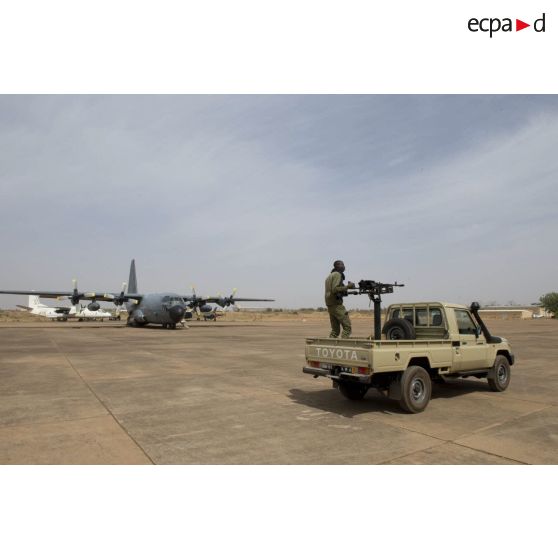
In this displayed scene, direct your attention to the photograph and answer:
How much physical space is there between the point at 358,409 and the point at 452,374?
212cm

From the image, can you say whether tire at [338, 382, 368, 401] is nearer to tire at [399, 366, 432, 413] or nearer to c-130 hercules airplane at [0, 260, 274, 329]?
tire at [399, 366, 432, 413]

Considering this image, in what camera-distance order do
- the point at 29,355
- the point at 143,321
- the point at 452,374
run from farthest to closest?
the point at 143,321 < the point at 29,355 < the point at 452,374

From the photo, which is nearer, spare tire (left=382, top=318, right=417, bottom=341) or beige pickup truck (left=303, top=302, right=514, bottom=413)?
beige pickup truck (left=303, top=302, right=514, bottom=413)

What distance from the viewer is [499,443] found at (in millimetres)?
5418

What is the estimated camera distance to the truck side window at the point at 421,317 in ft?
28.4

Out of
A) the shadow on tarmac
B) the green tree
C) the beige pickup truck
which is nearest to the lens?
the beige pickup truck

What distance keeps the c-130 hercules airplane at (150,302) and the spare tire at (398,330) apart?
28.6 metres

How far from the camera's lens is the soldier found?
834cm

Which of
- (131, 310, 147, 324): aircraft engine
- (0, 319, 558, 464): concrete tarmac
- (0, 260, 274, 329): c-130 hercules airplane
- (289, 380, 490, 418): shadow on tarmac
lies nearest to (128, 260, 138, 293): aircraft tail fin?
(0, 260, 274, 329): c-130 hercules airplane

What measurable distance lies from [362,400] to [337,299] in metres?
2.06

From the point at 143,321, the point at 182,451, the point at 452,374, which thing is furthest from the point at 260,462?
the point at 143,321

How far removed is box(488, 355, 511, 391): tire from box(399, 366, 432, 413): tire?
2.75m

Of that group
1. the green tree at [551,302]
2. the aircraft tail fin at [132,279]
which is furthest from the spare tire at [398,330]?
the green tree at [551,302]

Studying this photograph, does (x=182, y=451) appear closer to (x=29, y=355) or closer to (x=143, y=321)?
(x=29, y=355)
